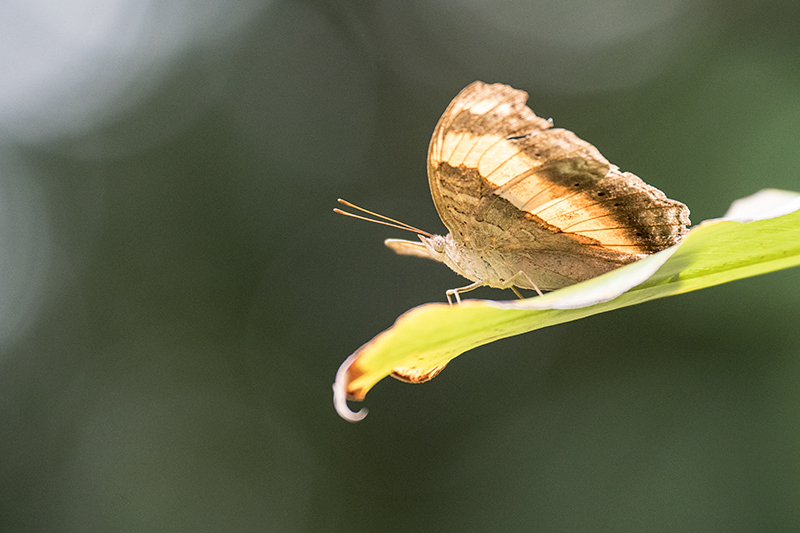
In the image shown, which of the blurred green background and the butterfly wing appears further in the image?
the blurred green background

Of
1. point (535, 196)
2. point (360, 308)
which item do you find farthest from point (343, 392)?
point (360, 308)

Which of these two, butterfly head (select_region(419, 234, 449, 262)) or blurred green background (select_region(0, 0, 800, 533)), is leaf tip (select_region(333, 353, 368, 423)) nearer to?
butterfly head (select_region(419, 234, 449, 262))

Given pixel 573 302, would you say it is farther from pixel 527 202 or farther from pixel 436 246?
pixel 436 246

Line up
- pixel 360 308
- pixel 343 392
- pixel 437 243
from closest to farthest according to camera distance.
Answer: pixel 343 392
pixel 437 243
pixel 360 308

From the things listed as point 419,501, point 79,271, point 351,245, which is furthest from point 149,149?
point 419,501

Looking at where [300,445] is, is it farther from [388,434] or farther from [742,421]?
[742,421]

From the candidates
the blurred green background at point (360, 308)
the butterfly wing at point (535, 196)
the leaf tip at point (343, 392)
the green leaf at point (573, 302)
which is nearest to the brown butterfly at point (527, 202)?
the butterfly wing at point (535, 196)

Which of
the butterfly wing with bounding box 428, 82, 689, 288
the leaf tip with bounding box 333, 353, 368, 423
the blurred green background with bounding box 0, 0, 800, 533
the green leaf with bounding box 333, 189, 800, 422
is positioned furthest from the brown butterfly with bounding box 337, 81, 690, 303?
the blurred green background with bounding box 0, 0, 800, 533
